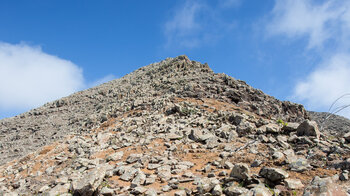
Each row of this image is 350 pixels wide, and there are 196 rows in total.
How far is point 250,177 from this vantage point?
756cm

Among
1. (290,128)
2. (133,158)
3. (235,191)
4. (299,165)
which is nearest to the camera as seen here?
(235,191)

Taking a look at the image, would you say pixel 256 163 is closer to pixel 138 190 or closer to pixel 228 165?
pixel 228 165

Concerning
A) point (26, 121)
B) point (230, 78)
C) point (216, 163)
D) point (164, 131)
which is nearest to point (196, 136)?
point (164, 131)

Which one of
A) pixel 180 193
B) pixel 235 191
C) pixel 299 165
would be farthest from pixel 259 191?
pixel 299 165

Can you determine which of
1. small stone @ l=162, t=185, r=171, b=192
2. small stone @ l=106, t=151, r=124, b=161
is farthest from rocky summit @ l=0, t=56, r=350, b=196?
small stone @ l=162, t=185, r=171, b=192

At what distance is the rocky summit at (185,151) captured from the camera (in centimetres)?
777

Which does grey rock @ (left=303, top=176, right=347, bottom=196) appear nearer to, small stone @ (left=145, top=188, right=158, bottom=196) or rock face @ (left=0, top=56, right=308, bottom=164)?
small stone @ (left=145, top=188, right=158, bottom=196)

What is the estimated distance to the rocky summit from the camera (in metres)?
7.77

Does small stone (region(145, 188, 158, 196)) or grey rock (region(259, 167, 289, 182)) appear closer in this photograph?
grey rock (region(259, 167, 289, 182))

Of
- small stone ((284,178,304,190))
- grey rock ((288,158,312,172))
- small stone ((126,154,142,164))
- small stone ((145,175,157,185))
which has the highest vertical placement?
small stone ((126,154,142,164))

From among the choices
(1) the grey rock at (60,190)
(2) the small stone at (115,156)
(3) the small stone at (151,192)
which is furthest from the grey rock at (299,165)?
(1) the grey rock at (60,190)

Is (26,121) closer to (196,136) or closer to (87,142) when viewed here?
(87,142)

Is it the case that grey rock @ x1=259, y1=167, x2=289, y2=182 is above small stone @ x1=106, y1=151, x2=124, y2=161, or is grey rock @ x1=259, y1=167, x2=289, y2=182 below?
below

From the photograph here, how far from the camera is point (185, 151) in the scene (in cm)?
1170
